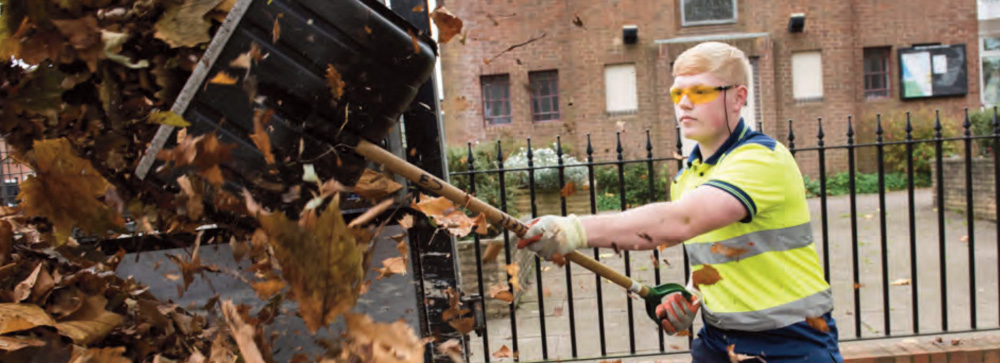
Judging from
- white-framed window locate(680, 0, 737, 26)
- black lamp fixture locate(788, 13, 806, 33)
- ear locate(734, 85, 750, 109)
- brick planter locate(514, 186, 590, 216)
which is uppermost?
white-framed window locate(680, 0, 737, 26)

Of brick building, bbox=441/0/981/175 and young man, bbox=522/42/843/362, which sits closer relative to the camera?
young man, bbox=522/42/843/362

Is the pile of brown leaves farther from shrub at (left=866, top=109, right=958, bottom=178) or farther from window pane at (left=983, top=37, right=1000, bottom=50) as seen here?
window pane at (left=983, top=37, right=1000, bottom=50)

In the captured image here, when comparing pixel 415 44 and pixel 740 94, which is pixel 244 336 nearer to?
pixel 415 44

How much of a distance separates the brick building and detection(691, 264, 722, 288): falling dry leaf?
42.0ft

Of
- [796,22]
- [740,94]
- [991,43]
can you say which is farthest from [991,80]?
[740,94]

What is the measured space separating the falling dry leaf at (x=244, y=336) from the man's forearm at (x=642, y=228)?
0.92 metres

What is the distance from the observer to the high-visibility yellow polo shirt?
1.89 m

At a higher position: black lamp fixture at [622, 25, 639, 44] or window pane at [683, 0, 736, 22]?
window pane at [683, 0, 736, 22]

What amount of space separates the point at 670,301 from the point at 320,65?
1.39 m

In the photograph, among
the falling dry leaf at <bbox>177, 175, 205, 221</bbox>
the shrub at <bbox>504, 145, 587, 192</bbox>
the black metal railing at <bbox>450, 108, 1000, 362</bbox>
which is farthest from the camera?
the shrub at <bbox>504, 145, 587, 192</bbox>

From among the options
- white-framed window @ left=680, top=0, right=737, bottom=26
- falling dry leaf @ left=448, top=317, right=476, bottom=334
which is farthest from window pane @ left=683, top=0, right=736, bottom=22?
falling dry leaf @ left=448, top=317, right=476, bottom=334

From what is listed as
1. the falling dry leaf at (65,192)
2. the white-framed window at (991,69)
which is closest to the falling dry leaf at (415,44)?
the falling dry leaf at (65,192)

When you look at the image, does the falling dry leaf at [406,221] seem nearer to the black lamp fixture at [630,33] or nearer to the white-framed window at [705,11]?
the black lamp fixture at [630,33]

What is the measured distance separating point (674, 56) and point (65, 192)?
14390 mm
